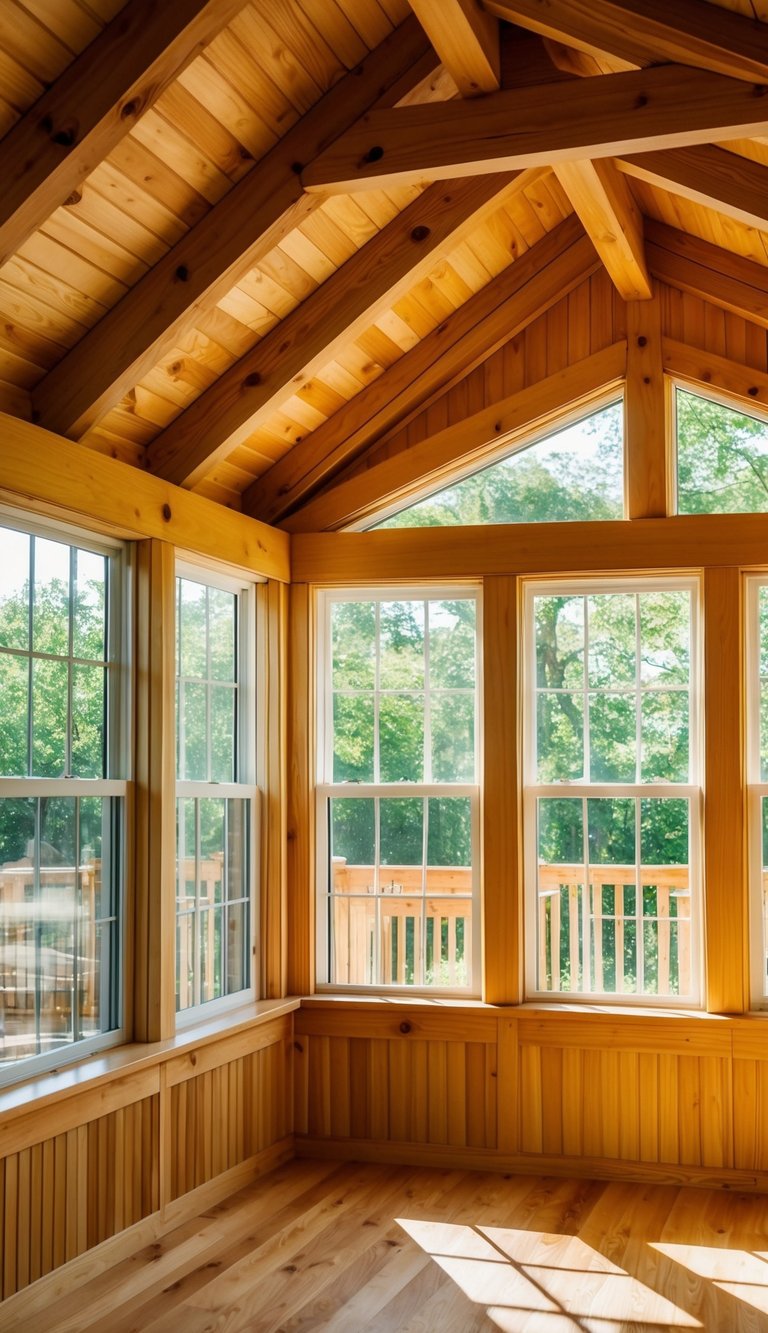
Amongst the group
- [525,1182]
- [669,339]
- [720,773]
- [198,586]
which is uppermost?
[669,339]

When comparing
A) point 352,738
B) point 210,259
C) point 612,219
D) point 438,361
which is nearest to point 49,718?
point 210,259

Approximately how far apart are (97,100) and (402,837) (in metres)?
3.10

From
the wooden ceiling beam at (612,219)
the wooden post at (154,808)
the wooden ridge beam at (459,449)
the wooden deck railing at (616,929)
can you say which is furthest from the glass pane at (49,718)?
the wooden ceiling beam at (612,219)

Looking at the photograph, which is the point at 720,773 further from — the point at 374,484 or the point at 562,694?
the point at 374,484

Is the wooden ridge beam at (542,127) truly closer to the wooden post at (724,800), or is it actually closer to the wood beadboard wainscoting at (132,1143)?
the wooden post at (724,800)

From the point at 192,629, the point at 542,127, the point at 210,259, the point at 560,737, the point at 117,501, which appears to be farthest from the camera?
the point at 560,737

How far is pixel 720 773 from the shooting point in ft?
15.8

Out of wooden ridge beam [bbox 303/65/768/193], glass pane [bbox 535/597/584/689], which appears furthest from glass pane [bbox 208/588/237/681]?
wooden ridge beam [bbox 303/65/768/193]

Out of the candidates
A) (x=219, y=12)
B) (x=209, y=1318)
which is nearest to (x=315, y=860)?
(x=209, y=1318)

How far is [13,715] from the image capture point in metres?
3.72

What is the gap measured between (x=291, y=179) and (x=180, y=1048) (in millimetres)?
2850

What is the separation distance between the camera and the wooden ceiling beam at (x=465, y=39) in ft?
10.5

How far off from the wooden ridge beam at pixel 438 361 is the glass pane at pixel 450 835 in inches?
56.7

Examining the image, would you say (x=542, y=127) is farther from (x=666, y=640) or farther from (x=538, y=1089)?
(x=538, y=1089)
